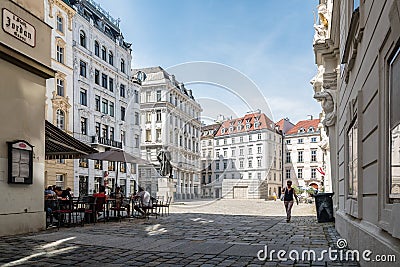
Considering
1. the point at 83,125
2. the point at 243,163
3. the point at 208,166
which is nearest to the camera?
the point at 83,125

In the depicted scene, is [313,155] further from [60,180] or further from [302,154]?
[60,180]

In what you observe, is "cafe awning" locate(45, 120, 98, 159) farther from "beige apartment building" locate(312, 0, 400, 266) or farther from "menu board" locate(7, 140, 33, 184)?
"beige apartment building" locate(312, 0, 400, 266)

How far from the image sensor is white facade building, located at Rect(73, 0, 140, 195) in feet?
113

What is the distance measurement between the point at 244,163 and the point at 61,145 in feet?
133

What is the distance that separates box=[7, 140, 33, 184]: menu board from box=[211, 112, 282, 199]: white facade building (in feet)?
111

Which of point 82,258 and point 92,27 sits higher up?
point 92,27

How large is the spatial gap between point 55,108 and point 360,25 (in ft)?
94.0

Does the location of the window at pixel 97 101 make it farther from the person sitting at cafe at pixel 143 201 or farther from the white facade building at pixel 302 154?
the white facade building at pixel 302 154

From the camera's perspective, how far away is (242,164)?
178ft

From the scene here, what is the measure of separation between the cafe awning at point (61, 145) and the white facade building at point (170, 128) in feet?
66.9

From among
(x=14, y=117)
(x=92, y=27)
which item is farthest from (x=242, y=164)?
(x=14, y=117)

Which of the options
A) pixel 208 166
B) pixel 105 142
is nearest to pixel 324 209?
pixel 105 142

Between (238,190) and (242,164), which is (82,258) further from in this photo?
(238,190)

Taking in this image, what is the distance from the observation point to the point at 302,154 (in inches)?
3159
